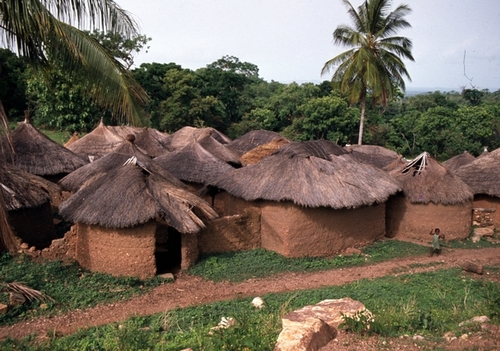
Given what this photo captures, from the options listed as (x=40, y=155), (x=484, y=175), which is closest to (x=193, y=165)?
(x=40, y=155)

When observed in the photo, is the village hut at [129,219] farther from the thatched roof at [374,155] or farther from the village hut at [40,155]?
the thatched roof at [374,155]

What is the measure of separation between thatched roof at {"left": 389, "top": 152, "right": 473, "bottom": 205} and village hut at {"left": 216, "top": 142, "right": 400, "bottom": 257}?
954 millimetres

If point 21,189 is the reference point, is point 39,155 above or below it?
above

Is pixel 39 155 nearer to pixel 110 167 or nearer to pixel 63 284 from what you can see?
pixel 110 167

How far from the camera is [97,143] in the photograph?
20844 millimetres

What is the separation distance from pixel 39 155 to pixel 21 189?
4.65 meters

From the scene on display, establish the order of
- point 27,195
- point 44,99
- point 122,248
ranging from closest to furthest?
point 122,248 → point 27,195 → point 44,99

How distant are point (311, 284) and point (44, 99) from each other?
22513mm

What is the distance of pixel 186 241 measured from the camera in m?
11.0

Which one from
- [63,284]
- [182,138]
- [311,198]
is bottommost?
[63,284]

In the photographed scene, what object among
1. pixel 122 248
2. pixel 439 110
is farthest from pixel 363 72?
pixel 122 248

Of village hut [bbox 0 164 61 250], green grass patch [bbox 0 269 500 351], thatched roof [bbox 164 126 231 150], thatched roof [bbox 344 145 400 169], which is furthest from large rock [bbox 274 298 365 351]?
thatched roof [bbox 164 126 231 150]

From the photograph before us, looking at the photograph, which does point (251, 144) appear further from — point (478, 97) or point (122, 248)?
point (478, 97)

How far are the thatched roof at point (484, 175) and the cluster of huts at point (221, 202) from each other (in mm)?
40
